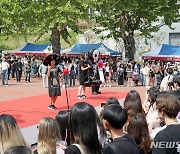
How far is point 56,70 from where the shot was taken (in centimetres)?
1114

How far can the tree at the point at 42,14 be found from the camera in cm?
2320

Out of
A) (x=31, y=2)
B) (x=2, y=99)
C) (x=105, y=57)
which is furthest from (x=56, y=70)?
(x=105, y=57)

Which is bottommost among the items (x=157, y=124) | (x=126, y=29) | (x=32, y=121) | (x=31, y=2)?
(x=32, y=121)

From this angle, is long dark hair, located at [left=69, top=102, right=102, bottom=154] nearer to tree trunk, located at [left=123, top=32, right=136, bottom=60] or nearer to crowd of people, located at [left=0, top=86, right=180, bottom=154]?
crowd of people, located at [left=0, top=86, right=180, bottom=154]

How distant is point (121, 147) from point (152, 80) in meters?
17.6

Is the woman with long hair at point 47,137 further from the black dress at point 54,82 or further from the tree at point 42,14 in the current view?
the tree at point 42,14

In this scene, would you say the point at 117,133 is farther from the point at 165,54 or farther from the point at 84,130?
the point at 165,54

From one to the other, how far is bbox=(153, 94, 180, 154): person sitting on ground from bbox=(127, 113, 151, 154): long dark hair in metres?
0.53

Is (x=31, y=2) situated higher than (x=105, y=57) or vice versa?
(x=31, y=2)

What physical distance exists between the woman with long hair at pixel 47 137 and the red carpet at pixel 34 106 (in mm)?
5820

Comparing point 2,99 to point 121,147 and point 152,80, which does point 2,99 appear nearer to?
point 152,80

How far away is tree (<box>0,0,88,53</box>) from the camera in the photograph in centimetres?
2320

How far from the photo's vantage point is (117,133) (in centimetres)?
359

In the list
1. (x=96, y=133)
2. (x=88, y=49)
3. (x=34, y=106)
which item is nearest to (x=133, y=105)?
(x=96, y=133)
